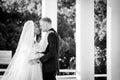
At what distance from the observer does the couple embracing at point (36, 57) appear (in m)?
3.99

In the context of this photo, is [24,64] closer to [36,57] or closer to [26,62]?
[26,62]

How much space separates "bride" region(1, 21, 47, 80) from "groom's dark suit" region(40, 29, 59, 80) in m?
0.15

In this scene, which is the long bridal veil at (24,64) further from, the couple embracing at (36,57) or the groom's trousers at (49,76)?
the groom's trousers at (49,76)

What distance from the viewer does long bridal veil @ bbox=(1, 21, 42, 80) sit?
4.20 m

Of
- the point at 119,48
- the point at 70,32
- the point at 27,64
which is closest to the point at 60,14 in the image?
the point at 70,32

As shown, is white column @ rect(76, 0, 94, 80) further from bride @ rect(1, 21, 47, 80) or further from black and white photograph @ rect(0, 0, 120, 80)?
bride @ rect(1, 21, 47, 80)

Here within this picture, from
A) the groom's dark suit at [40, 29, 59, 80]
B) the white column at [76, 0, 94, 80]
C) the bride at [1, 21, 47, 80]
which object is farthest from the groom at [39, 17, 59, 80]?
the white column at [76, 0, 94, 80]

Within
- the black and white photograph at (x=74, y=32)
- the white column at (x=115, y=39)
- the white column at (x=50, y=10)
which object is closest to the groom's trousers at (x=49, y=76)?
the black and white photograph at (x=74, y=32)

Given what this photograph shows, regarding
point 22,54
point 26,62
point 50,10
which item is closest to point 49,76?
point 26,62

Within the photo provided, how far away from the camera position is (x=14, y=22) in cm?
661

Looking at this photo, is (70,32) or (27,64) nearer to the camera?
(27,64)

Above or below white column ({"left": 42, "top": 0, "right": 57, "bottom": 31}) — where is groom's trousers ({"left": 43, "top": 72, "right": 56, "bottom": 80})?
below

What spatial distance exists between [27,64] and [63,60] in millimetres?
2650

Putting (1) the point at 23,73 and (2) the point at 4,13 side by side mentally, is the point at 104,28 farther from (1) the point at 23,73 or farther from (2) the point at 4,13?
(1) the point at 23,73
